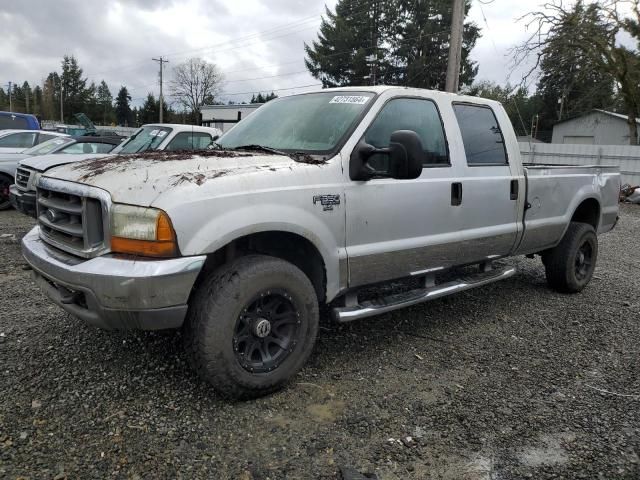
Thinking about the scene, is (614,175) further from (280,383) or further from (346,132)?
(280,383)

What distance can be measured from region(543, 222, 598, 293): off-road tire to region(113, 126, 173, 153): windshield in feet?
20.1

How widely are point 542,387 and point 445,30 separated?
1432 inches

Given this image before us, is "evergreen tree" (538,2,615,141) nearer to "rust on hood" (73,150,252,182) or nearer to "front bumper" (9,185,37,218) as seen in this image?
"front bumper" (9,185,37,218)

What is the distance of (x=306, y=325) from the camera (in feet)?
10.2

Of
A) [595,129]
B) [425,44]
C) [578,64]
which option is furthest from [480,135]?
[595,129]

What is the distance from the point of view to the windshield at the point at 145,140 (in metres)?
8.41

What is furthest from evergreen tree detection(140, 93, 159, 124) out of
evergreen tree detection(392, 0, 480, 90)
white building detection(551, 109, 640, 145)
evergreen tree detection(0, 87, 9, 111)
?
white building detection(551, 109, 640, 145)

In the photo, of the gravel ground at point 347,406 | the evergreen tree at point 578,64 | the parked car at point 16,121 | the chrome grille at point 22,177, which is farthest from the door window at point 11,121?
the evergreen tree at point 578,64

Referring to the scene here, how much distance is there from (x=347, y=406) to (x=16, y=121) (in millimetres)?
15970

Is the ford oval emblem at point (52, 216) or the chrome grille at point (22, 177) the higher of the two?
the chrome grille at point (22, 177)

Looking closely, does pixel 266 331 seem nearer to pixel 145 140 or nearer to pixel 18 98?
pixel 145 140

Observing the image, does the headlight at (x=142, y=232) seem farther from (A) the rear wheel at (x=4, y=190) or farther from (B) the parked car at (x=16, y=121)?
(B) the parked car at (x=16, y=121)

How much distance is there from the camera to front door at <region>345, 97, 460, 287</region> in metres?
3.35

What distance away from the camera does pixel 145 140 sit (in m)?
8.70
